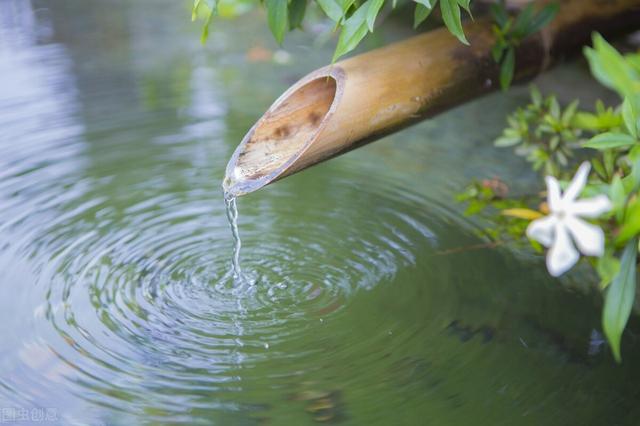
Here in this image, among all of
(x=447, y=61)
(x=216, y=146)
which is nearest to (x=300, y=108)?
(x=447, y=61)

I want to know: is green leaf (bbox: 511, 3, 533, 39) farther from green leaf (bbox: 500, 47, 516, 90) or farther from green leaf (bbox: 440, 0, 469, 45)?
green leaf (bbox: 440, 0, 469, 45)

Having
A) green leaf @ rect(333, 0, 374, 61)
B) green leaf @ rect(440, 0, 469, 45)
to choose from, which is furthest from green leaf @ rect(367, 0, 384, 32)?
green leaf @ rect(440, 0, 469, 45)

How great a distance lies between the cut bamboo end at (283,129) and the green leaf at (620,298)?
2.90 ft

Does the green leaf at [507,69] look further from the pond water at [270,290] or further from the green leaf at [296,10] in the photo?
the green leaf at [296,10]

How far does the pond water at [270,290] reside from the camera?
6.06 feet

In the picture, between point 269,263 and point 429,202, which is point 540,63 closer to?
point 429,202

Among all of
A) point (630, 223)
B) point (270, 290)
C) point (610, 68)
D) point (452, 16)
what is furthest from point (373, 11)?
point (270, 290)

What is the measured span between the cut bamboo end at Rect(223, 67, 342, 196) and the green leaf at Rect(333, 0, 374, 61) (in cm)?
34

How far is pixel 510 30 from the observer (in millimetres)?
2434

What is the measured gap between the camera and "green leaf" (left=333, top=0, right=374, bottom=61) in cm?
157

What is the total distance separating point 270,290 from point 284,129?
51 cm

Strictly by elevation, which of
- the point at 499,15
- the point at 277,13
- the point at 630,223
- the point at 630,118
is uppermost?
the point at 277,13

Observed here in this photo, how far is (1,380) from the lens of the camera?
1888 millimetres

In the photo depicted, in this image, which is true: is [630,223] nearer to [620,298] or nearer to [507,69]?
[620,298]
